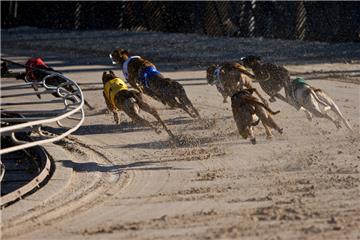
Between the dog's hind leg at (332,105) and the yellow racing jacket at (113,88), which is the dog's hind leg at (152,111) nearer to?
the yellow racing jacket at (113,88)

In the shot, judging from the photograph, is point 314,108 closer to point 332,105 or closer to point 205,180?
point 332,105

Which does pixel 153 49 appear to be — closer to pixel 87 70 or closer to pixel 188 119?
pixel 87 70

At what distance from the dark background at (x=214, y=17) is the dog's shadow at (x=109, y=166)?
10363mm

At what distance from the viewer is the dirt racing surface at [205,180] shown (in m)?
6.82

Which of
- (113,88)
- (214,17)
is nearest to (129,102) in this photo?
(113,88)

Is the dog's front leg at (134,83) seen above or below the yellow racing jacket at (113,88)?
above

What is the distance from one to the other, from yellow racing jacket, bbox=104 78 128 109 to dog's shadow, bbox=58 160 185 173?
5.52ft

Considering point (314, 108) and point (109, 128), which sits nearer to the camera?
point (314, 108)

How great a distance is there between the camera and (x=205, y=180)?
8.46 metres

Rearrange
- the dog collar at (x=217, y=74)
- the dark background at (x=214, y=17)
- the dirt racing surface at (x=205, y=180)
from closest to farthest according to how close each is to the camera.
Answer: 1. the dirt racing surface at (x=205, y=180)
2. the dog collar at (x=217, y=74)
3. the dark background at (x=214, y=17)

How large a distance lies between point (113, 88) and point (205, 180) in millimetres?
2813

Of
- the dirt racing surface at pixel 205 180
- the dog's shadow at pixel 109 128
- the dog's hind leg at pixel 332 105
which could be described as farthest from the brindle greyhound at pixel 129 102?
the dog's hind leg at pixel 332 105

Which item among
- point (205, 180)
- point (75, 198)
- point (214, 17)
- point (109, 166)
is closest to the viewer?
point (75, 198)

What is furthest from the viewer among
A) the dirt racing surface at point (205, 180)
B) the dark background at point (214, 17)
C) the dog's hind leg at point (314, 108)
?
the dark background at point (214, 17)
